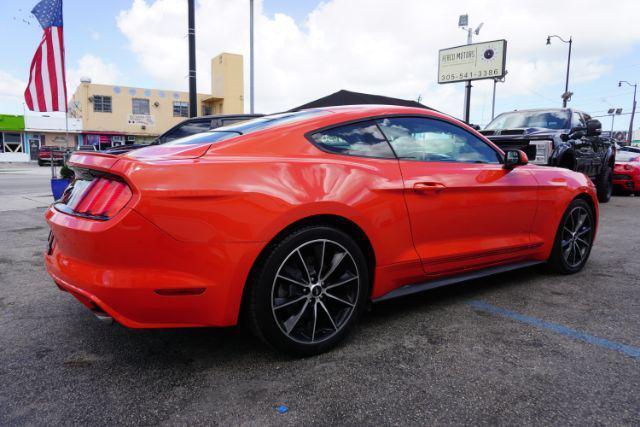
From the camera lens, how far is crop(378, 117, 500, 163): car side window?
301cm

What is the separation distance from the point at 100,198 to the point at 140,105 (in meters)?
39.6

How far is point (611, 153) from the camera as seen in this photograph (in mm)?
10359

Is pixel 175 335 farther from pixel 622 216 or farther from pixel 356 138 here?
pixel 622 216

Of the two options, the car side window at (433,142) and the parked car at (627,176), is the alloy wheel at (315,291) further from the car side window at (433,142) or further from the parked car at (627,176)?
the parked car at (627,176)

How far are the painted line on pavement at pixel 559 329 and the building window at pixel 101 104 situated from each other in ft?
129

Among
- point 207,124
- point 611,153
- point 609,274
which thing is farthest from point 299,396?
point 611,153

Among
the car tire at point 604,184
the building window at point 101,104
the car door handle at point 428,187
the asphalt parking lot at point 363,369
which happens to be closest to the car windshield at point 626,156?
the car tire at point 604,184

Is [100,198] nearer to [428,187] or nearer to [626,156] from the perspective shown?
[428,187]

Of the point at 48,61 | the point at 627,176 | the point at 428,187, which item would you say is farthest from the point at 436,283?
the point at 627,176

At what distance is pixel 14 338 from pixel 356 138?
238 centimetres

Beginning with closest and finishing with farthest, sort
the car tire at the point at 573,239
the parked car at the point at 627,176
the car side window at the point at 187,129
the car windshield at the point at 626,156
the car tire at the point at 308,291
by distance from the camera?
the car tire at the point at 308,291 → the car tire at the point at 573,239 → the car side window at the point at 187,129 → the parked car at the point at 627,176 → the car windshield at the point at 626,156

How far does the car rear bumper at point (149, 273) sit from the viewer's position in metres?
2.09

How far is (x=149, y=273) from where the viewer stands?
2125 mm

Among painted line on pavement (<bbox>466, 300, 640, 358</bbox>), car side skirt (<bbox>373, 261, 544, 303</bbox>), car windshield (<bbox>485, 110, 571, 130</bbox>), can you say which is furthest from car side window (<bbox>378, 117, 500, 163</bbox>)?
car windshield (<bbox>485, 110, 571, 130</bbox>)
